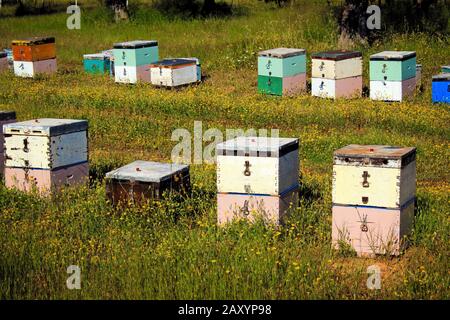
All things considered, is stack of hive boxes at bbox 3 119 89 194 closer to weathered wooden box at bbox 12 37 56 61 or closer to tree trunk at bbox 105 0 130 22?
weathered wooden box at bbox 12 37 56 61

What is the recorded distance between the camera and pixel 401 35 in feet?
76.5

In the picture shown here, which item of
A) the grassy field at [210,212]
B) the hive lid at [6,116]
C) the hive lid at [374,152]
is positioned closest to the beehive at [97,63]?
the grassy field at [210,212]

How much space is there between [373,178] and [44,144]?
170 inches

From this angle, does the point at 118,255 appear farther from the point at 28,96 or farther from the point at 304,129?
the point at 28,96

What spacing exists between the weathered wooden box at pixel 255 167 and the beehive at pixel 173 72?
10162 mm

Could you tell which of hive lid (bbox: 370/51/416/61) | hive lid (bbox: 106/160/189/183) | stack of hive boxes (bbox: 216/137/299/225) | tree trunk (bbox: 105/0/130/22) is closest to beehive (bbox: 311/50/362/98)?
hive lid (bbox: 370/51/416/61)

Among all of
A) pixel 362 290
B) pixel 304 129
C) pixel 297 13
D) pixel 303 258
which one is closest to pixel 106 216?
pixel 303 258

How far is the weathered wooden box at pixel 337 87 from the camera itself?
18500 mm

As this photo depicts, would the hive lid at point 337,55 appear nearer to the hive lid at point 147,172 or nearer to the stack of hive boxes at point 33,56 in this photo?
the stack of hive boxes at point 33,56

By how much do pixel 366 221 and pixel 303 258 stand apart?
3.20ft

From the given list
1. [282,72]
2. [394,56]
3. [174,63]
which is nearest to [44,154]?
[282,72]

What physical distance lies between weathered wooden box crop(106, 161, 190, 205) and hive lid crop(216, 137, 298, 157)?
2.61ft

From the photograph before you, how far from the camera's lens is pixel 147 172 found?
10555 mm

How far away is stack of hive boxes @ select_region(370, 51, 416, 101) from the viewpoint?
58.7ft
